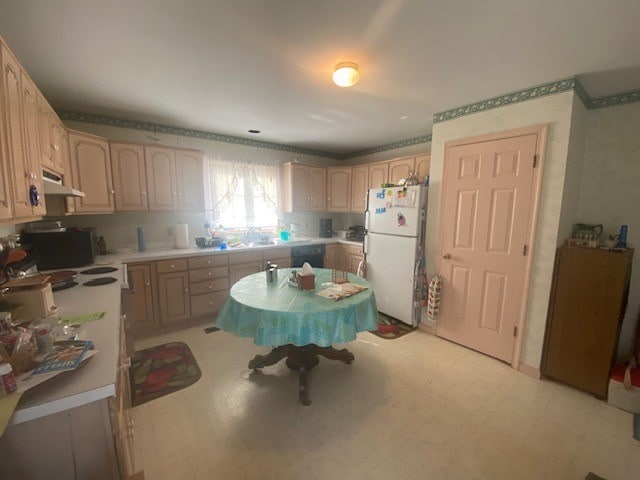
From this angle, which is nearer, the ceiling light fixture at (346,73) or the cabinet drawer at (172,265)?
the ceiling light fixture at (346,73)

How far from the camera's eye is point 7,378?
0.81m

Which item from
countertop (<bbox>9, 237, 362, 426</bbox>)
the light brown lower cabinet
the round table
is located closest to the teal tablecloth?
the round table

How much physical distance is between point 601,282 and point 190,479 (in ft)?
10.1

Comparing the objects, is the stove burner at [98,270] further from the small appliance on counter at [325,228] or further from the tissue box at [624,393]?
the tissue box at [624,393]

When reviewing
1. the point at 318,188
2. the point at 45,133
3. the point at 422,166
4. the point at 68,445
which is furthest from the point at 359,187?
the point at 68,445

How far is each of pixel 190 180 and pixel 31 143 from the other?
183 cm

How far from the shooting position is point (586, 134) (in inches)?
94.3

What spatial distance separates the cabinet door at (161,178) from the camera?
10.1ft

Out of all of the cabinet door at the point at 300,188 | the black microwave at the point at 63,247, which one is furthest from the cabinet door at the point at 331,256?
the black microwave at the point at 63,247

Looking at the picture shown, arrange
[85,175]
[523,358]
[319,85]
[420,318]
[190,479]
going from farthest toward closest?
[420,318], [85,175], [523,358], [319,85], [190,479]

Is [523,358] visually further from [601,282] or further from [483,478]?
[483,478]

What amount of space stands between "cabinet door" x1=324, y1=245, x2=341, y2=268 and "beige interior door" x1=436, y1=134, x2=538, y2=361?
71.5 inches

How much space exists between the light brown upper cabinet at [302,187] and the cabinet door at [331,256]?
0.73 metres

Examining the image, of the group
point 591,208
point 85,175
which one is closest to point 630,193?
point 591,208
